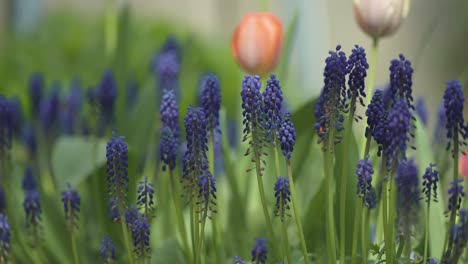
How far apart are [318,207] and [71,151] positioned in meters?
0.51

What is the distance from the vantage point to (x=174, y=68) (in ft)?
3.94

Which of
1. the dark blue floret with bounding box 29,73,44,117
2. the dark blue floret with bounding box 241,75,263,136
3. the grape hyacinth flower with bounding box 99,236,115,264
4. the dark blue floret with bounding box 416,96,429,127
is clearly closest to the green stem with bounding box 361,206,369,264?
the dark blue floret with bounding box 241,75,263,136

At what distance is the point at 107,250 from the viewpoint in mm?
732

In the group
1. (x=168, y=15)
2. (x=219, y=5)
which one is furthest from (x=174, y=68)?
(x=219, y=5)

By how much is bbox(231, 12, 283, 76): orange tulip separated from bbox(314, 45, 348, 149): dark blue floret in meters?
0.33

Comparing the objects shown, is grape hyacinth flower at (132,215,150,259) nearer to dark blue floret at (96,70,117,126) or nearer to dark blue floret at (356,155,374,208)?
dark blue floret at (356,155,374,208)

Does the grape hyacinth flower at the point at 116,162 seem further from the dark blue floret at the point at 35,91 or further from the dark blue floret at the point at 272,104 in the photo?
the dark blue floret at the point at 35,91

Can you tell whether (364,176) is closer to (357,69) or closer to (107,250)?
(357,69)

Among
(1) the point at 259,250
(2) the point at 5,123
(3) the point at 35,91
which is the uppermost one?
(3) the point at 35,91

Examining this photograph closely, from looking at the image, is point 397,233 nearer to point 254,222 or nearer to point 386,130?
point 386,130

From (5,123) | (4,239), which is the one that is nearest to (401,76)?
(4,239)

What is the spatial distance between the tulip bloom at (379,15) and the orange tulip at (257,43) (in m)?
0.13

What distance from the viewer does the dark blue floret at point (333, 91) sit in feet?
2.13

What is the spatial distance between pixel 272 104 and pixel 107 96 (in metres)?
0.52
